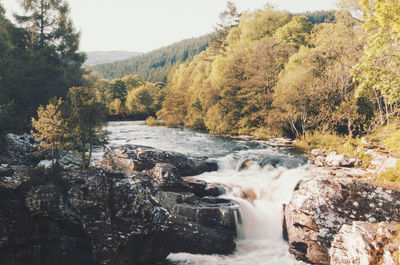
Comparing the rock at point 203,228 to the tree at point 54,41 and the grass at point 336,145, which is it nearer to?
the grass at point 336,145

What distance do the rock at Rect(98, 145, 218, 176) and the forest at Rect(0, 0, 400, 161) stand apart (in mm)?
2671

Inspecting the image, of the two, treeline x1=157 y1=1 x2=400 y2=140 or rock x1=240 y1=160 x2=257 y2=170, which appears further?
rock x1=240 y1=160 x2=257 y2=170

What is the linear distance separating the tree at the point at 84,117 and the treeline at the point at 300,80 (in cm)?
1120

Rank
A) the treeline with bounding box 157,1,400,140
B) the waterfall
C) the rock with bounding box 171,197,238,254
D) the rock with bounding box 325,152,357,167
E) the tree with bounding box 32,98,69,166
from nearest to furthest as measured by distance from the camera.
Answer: the waterfall < the rock with bounding box 171,197,238,254 < the tree with bounding box 32,98,69,166 < the treeline with bounding box 157,1,400,140 < the rock with bounding box 325,152,357,167

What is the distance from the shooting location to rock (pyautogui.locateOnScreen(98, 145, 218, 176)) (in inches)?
510

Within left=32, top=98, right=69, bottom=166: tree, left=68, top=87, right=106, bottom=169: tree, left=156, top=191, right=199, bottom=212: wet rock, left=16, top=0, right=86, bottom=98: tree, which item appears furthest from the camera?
left=16, top=0, right=86, bottom=98: tree

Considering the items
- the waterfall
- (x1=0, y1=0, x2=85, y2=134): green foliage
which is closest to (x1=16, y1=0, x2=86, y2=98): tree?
(x1=0, y1=0, x2=85, y2=134): green foliage

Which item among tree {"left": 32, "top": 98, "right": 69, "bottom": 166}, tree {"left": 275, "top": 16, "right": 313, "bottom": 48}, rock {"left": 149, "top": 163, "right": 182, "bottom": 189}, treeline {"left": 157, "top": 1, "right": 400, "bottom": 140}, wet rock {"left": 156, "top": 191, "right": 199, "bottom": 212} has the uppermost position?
tree {"left": 275, "top": 16, "right": 313, "bottom": 48}

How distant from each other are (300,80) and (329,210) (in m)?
17.5

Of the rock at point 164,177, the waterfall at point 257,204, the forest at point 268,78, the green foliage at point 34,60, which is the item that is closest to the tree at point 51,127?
the forest at point 268,78

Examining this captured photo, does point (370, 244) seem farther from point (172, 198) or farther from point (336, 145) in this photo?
point (336, 145)

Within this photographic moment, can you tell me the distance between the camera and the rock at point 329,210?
7.18 meters

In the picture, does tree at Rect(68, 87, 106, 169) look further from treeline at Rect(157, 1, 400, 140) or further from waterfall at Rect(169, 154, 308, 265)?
treeline at Rect(157, 1, 400, 140)

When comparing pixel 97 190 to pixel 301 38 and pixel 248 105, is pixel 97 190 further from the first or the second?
pixel 301 38
